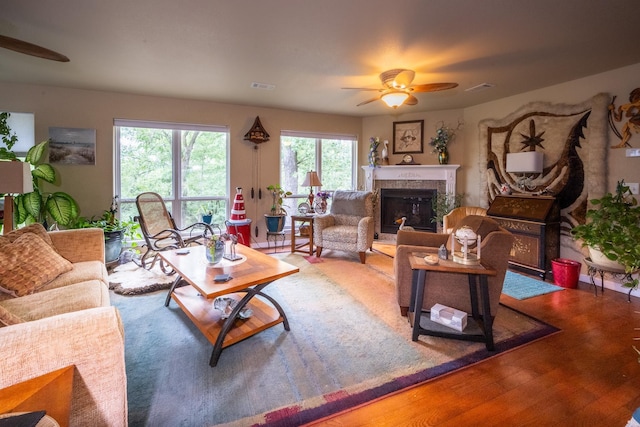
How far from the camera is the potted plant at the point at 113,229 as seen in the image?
12.8 ft

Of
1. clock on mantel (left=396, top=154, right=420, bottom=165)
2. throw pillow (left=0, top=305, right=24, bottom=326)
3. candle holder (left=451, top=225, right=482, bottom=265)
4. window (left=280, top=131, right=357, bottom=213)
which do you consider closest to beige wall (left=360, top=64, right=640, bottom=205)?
clock on mantel (left=396, top=154, right=420, bottom=165)

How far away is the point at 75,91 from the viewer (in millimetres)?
4074

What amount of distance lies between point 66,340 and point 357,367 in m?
1.53

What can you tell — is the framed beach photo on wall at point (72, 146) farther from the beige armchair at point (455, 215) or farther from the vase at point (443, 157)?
the vase at point (443, 157)

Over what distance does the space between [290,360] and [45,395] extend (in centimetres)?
130

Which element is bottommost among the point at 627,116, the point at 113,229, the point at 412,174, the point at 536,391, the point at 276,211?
the point at 536,391

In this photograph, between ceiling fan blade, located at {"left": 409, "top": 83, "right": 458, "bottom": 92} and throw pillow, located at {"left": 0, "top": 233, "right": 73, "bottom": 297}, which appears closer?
throw pillow, located at {"left": 0, "top": 233, "right": 73, "bottom": 297}

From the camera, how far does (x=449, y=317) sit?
7.72 ft

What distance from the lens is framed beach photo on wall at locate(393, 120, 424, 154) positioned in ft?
18.0

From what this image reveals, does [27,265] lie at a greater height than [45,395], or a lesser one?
greater

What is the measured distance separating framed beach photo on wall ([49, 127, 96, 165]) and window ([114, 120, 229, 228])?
309mm

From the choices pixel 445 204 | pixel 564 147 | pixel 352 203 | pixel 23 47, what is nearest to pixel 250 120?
pixel 352 203

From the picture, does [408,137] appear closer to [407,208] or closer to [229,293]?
[407,208]

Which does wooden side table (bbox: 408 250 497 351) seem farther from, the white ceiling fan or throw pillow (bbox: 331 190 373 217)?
throw pillow (bbox: 331 190 373 217)
